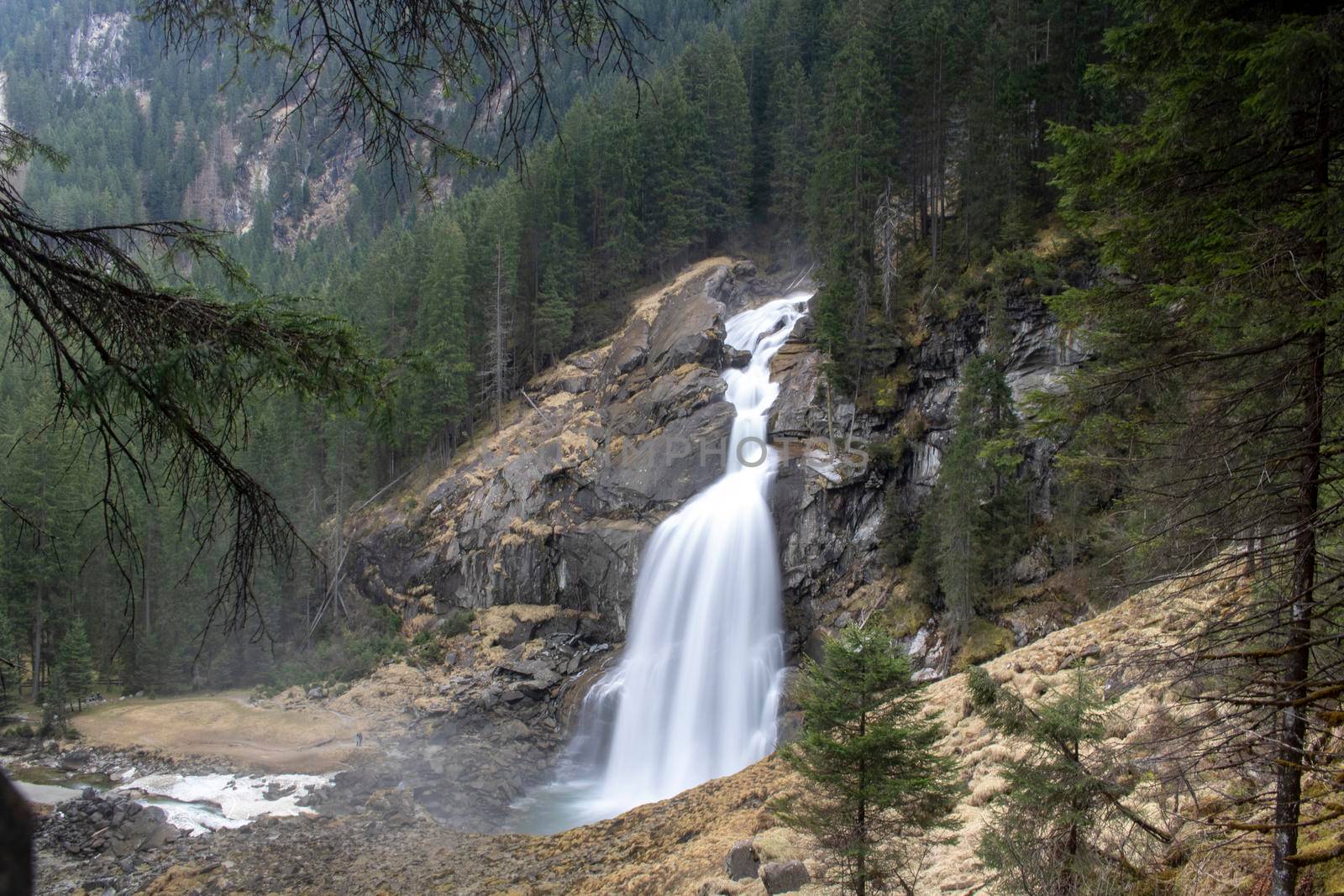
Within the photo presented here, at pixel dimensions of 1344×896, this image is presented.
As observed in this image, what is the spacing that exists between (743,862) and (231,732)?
20.9 metres

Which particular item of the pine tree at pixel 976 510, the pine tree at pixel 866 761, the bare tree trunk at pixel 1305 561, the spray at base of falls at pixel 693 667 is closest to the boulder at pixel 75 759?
the spray at base of falls at pixel 693 667

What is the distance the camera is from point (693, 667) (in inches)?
889

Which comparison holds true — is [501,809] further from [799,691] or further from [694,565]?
[799,691]

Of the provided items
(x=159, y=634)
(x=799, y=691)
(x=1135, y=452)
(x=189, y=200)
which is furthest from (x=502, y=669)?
(x=189, y=200)

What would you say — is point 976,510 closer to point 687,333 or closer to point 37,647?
point 687,333

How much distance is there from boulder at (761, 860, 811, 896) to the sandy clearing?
52.9 feet

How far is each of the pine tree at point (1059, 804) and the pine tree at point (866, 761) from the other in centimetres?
136

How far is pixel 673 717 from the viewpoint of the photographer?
21.9m

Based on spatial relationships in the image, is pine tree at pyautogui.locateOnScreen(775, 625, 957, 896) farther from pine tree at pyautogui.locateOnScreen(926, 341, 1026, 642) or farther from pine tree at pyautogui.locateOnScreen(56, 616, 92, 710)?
pine tree at pyautogui.locateOnScreen(56, 616, 92, 710)

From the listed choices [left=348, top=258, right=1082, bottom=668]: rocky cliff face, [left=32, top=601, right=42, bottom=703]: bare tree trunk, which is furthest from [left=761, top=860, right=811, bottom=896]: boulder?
[left=32, top=601, right=42, bottom=703]: bare tree trunk

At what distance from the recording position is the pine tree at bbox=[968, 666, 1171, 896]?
5.61m

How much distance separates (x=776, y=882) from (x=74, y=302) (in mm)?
9507

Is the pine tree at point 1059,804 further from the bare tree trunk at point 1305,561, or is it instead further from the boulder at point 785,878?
the boulder at point 785,878

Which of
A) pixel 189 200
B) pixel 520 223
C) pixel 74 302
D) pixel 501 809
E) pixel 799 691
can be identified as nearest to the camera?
pixel 74 302
